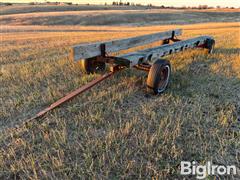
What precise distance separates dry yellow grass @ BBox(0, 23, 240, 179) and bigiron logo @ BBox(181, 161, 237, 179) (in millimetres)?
79

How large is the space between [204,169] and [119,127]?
50.6 inches

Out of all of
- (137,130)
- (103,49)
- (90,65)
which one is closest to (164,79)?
(103,49)

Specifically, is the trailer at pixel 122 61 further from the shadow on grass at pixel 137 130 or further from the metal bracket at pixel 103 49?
the shadow on grass at pixel 137 130

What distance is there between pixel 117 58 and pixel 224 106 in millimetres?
2101

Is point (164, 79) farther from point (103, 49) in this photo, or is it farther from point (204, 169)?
point (204, 169)

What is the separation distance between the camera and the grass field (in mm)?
2588

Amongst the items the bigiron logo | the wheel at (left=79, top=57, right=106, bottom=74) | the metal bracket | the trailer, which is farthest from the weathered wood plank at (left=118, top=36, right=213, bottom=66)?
the bigiron logo

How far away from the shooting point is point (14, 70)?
6.56 metres

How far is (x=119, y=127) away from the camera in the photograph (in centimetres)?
336

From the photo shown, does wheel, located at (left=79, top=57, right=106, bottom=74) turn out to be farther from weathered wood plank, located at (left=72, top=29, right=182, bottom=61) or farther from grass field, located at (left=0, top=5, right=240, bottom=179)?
weathered wood plank, located at (left=72, top=29, right=182, bottom=61)

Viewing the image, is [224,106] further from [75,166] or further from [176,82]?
[75,166]

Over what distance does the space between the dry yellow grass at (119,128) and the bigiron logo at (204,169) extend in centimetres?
8

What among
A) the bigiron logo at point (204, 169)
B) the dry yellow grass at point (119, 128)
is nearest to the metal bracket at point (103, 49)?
the dry yellow grass at point (119, 128)

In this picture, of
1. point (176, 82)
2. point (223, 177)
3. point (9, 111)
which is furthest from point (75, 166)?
point (176, 82)
